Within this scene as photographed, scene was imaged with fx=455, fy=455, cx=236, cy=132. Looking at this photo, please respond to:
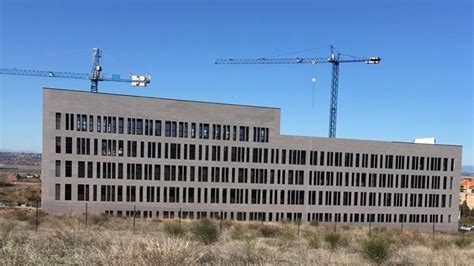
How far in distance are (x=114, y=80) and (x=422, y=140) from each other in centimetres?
8261

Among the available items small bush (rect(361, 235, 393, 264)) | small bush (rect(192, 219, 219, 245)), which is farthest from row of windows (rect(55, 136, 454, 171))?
small bush (rect(361, 235, 393, 264))

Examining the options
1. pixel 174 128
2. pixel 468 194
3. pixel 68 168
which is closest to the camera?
pixel 68 168

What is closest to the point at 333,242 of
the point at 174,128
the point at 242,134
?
the point at 174,128

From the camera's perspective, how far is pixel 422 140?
290 ft

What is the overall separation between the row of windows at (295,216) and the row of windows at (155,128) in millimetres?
11351

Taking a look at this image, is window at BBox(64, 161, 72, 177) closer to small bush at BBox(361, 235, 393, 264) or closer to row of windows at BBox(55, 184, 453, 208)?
row of windows at BBox(55, 184, 453, 208)

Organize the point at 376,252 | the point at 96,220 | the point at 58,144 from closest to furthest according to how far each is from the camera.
Answer: the point at 376,252 → the point at 96,220 → the point at 58,144

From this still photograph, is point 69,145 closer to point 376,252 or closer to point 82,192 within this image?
point 82,192

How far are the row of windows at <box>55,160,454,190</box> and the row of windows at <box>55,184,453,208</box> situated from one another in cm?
148

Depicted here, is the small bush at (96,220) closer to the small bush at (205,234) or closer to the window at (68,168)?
the small bush at (205,234)

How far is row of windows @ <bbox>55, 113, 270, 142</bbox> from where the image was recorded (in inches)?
2475

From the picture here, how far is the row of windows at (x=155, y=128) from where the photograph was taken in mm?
62875

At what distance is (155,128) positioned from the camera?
65.9 meters

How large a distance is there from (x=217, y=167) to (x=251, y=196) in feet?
23.3
